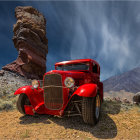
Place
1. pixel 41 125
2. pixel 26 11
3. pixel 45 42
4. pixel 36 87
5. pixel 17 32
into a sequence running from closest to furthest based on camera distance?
pixel 41 125
pixel 36 87
pixel 17 32
pixel 26 11
pixel 45 42

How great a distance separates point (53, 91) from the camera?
10.3ft

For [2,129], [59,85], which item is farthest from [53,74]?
[2,129]

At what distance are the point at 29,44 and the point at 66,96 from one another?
15447 mm

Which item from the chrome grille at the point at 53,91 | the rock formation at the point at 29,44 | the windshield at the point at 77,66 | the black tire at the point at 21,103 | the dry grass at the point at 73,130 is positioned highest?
the rock formation at the point at 29,44

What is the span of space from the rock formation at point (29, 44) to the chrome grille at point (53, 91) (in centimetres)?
1289

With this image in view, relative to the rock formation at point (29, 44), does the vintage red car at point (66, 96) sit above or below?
below

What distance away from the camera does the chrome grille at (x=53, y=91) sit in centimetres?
307

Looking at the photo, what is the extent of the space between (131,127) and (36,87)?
10.8ft

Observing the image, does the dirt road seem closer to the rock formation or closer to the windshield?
the windshield

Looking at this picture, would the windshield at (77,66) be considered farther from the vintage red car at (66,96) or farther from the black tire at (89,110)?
the black tire at (89,110)

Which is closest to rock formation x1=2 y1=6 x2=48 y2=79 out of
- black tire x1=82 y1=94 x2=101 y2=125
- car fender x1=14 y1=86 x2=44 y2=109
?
car fender x1=14 y1=86 x2=44 y2=109

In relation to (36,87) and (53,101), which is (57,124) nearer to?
(53,101)

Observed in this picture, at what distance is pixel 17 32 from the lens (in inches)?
661

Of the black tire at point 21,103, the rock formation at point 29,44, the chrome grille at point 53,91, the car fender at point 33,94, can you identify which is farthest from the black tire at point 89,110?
the rock formation at point 29,44
